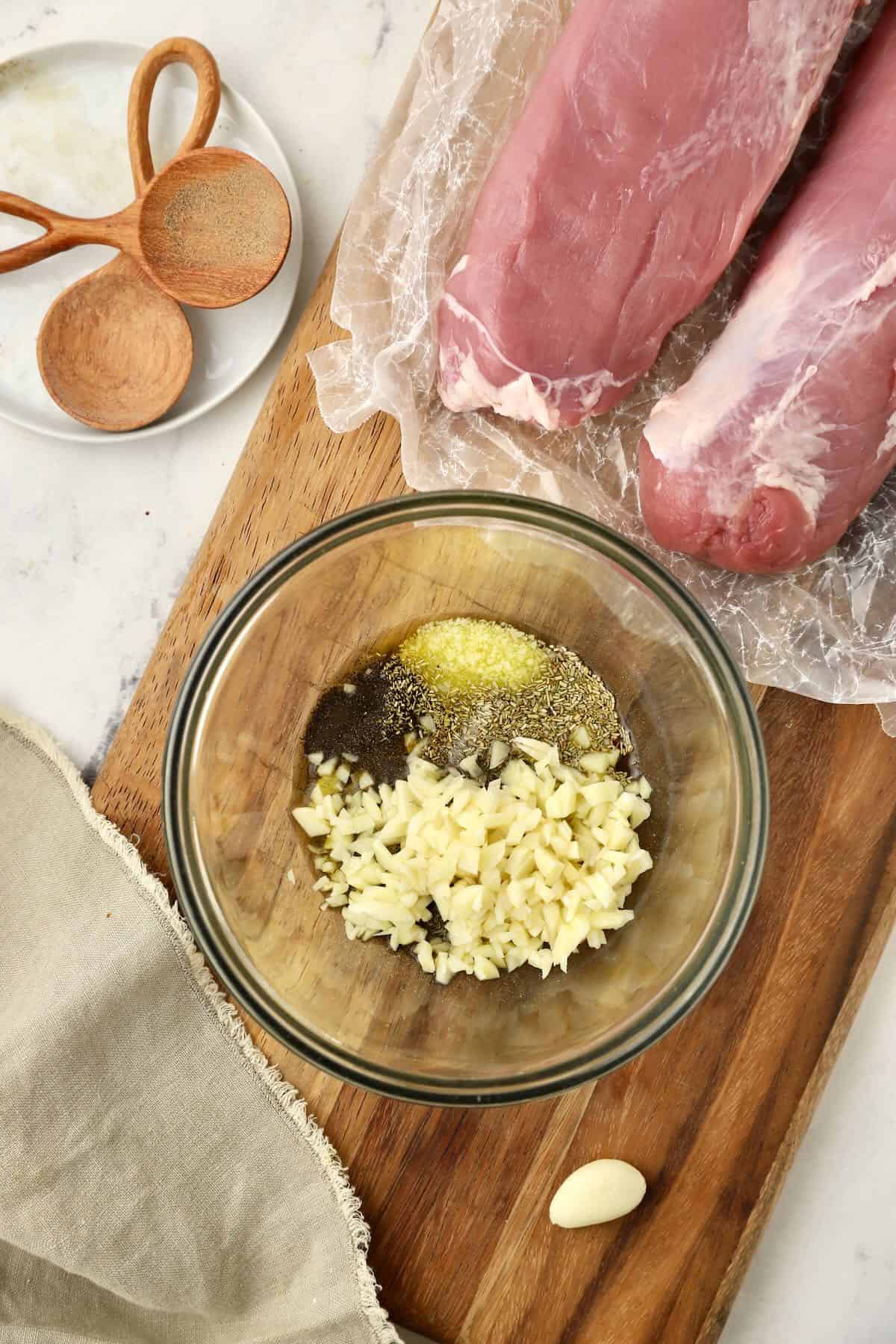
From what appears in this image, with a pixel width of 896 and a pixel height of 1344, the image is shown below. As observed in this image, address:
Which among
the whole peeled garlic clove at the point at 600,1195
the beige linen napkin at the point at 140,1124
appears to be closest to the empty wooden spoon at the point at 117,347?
the beige linen napkin at the point at 140,1124

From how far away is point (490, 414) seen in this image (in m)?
1.17

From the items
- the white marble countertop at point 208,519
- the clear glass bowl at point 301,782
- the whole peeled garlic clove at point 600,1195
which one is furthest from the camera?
the white marble countertop at point 208,519

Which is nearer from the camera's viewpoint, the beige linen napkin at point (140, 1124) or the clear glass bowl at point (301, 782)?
the clear glass bowl at point (301, 782)

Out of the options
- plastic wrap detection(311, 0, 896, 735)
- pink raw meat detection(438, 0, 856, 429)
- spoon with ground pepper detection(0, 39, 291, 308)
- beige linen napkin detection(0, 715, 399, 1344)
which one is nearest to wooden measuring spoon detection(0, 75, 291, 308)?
spoon with ground pepper detection(0, 39, 291, 308)

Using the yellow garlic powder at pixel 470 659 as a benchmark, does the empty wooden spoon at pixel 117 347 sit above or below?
above

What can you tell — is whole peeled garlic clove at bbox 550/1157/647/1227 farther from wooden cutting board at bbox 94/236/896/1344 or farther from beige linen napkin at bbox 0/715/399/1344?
beige linen napkin at bbox 0/715/399/1344

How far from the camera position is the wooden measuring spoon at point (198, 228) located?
1.15 meters

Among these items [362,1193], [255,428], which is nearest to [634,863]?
[362,1193]

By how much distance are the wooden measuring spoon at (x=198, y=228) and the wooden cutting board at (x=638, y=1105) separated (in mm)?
87

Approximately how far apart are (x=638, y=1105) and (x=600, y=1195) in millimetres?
100

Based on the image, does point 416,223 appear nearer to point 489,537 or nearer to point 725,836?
point 489,537

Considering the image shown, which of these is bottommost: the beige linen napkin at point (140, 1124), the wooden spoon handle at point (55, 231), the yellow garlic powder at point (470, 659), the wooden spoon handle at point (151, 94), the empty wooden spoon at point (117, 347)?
the beige linen napkin at point (140, 1124)

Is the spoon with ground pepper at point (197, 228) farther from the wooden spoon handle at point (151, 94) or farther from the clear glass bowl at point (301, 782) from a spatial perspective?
the clear glass bowl at point (301, 782)

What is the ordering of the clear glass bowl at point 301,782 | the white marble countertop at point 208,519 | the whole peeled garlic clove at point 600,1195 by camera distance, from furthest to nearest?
the white marble countertop at point 208,519 → the whole peeled garlic clove at point 600,1195 → the clear glass bowl at point 301,782
